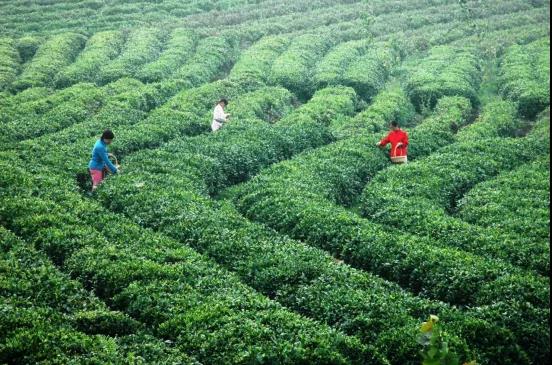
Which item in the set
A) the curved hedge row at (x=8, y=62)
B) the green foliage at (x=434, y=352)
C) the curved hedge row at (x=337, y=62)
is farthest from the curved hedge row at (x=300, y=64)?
the green foliage at (x=434, y=352)

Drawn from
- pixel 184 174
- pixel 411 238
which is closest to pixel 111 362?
pixel 411 238

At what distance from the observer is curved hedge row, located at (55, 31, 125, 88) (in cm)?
3744

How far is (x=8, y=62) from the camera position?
133 feet

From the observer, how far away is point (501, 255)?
15.4 metres

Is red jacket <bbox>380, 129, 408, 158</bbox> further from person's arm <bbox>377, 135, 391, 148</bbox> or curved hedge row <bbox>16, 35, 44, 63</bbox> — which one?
curved hedge row <bbox>16, 35, 44, 63</bbox>

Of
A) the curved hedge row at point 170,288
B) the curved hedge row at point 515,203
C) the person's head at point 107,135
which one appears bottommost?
the curved hedge row at point 515,203

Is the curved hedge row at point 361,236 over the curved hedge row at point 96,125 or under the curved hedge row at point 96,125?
under

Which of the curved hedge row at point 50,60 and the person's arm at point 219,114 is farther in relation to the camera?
the curved hedge row at point 50,60

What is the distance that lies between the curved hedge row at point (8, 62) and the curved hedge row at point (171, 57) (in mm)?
8140

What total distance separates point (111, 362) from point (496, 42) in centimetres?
4582

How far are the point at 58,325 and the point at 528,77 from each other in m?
34.5

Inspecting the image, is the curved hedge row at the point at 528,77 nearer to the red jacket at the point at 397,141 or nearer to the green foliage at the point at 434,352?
the red jacket at the point at 397,141

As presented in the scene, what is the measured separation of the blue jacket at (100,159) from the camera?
63.8 ft

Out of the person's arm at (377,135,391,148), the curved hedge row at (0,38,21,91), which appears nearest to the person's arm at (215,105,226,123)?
the person's arm at (377,135,391,148)
